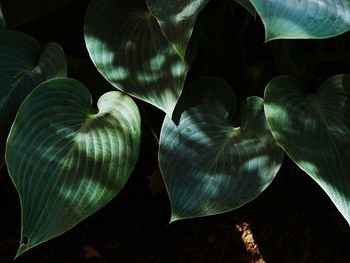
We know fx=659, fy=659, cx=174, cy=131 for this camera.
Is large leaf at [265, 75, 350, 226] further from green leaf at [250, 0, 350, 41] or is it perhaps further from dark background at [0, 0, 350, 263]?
dark background at [0, 0, 350, 263]

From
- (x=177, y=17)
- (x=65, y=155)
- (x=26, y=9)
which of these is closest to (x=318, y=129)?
(x=177, y=17)

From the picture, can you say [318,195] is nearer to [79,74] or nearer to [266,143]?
[266,143]

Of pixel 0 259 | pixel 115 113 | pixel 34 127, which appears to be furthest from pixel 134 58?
pixel 0 259

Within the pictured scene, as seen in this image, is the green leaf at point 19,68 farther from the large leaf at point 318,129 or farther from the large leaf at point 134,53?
the large leaf at point 318,129

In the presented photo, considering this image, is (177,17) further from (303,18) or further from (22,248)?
(22,248)

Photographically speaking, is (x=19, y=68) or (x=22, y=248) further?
(x=19, y=68)

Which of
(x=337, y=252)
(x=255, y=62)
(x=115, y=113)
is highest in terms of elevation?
(x=115, y=113)
